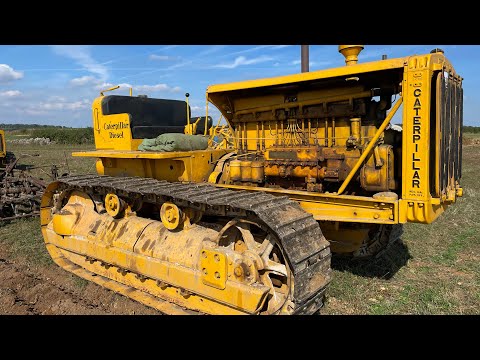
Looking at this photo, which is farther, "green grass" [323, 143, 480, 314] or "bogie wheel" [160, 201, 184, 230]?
"bogie wheel" [160, 201, 184, 230]

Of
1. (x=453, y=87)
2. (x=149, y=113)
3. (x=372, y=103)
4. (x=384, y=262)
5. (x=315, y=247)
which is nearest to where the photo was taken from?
(x=315, y=247)

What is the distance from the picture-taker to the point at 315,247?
414 cm

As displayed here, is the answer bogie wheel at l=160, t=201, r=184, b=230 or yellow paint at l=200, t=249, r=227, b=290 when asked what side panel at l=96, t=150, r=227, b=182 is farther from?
yellow paint at l=200, t=249, r=227, b=290

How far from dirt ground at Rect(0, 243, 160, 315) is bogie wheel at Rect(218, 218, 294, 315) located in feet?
4.90

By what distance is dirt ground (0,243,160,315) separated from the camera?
5.13m

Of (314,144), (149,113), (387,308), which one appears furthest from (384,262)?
(149,113)

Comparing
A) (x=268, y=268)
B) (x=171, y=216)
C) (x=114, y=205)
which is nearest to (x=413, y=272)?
(x=268, y=268)

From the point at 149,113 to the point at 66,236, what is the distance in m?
2.46

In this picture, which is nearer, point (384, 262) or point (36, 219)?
point (384, 262)

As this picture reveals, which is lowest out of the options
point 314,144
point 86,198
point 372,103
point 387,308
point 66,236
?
point 387,308

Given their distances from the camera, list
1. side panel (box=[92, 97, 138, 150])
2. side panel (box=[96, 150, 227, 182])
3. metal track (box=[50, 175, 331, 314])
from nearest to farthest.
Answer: metal track (box=[50, 175, 331, 314]), side panel (box=[96, 150, 227, 182]), side panel (box=[92, 97, 138, 150])

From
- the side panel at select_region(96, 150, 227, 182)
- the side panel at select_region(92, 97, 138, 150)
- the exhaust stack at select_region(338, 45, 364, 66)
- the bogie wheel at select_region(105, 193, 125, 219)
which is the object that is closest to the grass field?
the bogie wheel at select_region(105, 193, 125, 219)

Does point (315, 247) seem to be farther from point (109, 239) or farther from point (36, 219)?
point (36, 219)

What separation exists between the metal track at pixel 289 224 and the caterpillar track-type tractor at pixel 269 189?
0.02m
